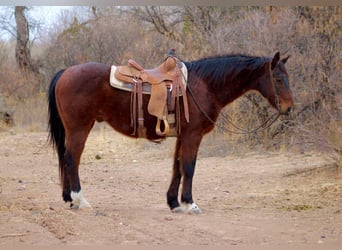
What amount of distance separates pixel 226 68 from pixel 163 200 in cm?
127

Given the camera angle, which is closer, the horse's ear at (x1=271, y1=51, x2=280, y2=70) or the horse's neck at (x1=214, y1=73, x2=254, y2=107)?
the horse's ear at (x1=271, y1=51, x2=280, y2=70)

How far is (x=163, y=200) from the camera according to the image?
5.13 meters

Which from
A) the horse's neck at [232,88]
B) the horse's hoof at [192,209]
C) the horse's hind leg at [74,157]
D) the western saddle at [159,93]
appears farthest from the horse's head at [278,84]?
the horse's hind leg at [74,157]

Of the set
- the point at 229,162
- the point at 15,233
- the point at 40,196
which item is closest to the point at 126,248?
the point at 15,233

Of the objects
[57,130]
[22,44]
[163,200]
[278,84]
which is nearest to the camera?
[278,84]

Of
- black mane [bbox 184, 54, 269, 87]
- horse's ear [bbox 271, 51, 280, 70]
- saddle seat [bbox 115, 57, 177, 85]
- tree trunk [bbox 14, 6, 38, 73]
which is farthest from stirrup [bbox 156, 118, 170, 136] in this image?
tree trunk [bbox 14, 6, 38, 73]

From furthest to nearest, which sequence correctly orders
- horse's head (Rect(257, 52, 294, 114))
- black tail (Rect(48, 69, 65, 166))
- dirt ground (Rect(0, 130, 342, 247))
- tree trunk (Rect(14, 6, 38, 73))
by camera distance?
tree trunk (Rect(14, 6, 38, 73)), black tail (Rect(48, 69, 65, 166)), horse's head (Rect(257, 52, 294, 114)), dirt ground (Rect(0, 130, 342, 247))

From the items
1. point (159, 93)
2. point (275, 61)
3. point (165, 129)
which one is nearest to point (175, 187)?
point (165, 129)

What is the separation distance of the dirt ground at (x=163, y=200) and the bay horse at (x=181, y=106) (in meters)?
0.26

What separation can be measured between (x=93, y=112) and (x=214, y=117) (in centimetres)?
88

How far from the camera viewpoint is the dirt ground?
12.0 feet

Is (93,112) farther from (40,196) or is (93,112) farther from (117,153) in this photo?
(117,153)

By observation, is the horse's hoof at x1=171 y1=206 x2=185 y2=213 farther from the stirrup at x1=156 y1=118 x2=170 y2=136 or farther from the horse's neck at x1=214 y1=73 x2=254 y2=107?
the horse's neck at x1=214 y1=73 x2=254 y2=107

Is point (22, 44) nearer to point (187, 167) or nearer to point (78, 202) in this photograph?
point (78, 202)
